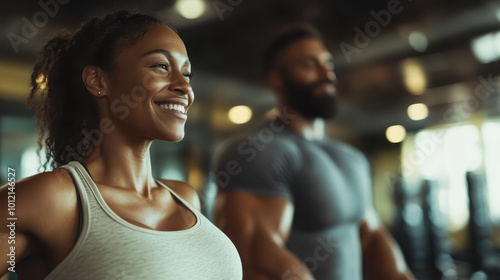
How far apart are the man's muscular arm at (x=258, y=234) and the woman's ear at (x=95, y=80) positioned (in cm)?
26

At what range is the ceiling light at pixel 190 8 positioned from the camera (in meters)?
0.58

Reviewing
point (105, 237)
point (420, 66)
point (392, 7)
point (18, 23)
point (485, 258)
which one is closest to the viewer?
point (105, 237)

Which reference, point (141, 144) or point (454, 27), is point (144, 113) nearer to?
point (141, 144)

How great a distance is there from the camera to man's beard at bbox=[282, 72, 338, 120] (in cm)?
71

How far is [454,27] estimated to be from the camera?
3.66 feet

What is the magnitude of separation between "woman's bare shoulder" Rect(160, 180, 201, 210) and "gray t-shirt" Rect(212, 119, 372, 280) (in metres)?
0.15

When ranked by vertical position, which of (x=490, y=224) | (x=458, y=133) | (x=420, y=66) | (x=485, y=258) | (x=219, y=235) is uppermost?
(x=420, y=66)

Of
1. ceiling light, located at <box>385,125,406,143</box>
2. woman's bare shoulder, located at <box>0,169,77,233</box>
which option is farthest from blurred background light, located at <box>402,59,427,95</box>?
woman's bare shoulder, located at <box>0,169,77,233</box>

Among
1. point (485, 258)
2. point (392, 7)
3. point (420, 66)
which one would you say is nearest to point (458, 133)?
point (420, 66)

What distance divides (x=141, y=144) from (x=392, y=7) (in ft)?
2.15

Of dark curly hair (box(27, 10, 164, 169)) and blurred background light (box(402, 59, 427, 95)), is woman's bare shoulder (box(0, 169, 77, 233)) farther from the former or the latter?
blurred background light (box(402, 59, 427, 95))

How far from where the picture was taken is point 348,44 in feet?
2.83

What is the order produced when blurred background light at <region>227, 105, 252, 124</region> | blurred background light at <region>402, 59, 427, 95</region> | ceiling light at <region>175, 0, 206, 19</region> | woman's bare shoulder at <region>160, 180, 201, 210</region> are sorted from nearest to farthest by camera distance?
woman's bare shoulder at <region>160, 180, 201, 210</region>, ceiling light at <region>175, 0, 206, 19</region>, blurred background light at <region>227, 105, 252, 124</region>, blurred background light at <region>402, 59, 427, 95</region>

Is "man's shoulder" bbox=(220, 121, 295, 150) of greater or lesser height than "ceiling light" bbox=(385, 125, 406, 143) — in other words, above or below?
below
